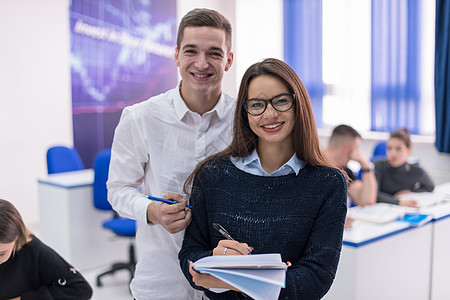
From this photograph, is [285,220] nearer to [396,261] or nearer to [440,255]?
[396,261]

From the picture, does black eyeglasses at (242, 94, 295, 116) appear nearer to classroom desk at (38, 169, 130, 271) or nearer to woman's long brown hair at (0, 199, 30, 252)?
woman's long brown hair at (0, 199, 30, 252)

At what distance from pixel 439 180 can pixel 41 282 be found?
441 cm

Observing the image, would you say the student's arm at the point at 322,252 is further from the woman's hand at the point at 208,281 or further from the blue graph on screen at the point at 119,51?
the blue graph on screen at the point at 119,51

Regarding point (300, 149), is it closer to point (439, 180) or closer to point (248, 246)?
point (248, 246)

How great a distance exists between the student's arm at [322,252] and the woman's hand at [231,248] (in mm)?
126

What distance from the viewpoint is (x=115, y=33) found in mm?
5512

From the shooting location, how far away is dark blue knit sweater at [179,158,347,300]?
45.6 inches

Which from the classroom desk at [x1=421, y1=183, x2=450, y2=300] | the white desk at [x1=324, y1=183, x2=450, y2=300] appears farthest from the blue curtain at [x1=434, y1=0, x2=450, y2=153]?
the classroom desk at [x1=421, y1=183, x2=450, y2=300]

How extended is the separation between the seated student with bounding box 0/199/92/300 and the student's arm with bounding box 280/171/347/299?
42.4 inches

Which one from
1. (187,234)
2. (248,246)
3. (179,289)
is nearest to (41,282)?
(179,289)

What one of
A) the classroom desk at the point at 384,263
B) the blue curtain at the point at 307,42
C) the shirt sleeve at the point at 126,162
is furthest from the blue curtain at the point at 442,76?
the shirt sleeve at the point at 126,162

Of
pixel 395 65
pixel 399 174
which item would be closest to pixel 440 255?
pixel 399 174

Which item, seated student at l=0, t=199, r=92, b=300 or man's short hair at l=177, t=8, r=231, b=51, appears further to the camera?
seated student at l=0, t=199, r=92, b=300

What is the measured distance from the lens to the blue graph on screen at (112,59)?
517 cm
